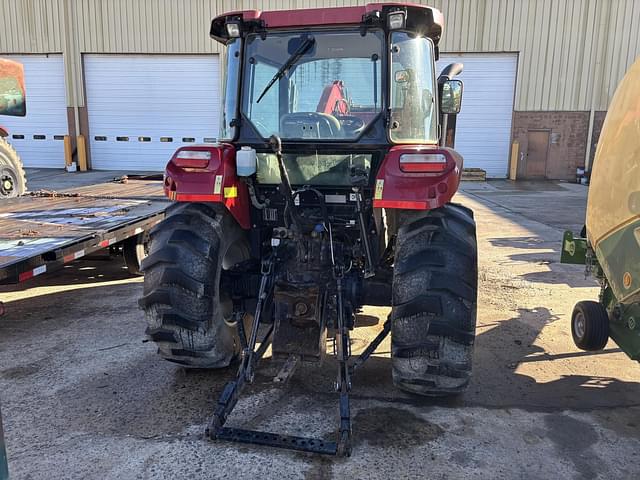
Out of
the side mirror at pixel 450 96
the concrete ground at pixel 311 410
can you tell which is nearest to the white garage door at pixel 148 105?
the concrete ground at pixel 311 410

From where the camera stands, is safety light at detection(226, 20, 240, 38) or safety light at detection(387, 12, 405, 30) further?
safety light at detection(226, 20, 240, 38)

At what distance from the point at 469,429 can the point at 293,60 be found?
8.43ft

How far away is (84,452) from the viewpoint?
291 cm

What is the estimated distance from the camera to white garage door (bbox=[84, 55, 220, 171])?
57.7ft

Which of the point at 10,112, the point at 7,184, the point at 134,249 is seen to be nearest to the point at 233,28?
the point at 134,249

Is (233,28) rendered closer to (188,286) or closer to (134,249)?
(188,286)

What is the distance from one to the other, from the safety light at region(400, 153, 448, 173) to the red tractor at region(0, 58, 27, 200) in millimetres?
6968

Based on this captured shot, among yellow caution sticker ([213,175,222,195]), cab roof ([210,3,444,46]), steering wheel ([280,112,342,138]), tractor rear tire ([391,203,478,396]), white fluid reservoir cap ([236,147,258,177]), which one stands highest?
cab roof ([210,3,444,46])

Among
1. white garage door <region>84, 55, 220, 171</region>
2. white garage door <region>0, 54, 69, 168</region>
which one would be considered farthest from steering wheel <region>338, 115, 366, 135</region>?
white garage door <region>0, 54, 69, 168</region>

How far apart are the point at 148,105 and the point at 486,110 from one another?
446 inches

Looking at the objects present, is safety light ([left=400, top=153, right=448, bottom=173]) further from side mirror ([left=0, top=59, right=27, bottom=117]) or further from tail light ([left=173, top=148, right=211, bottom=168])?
side mirror ([left=0, top=59, right=27, bottom=117])

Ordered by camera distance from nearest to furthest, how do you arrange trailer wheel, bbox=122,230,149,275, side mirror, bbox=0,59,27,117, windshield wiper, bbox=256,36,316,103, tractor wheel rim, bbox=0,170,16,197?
windshield wiper, bbox=256,36,316,103 → trailer wheel, bbox=122,230,149,275 → tractor wheel rim, bbox=0,170,16,197 → side mirror, bbox=0,59,27,117

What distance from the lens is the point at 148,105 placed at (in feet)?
58.8

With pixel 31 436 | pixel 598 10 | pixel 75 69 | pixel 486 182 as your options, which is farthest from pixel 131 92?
pixel 31 436
